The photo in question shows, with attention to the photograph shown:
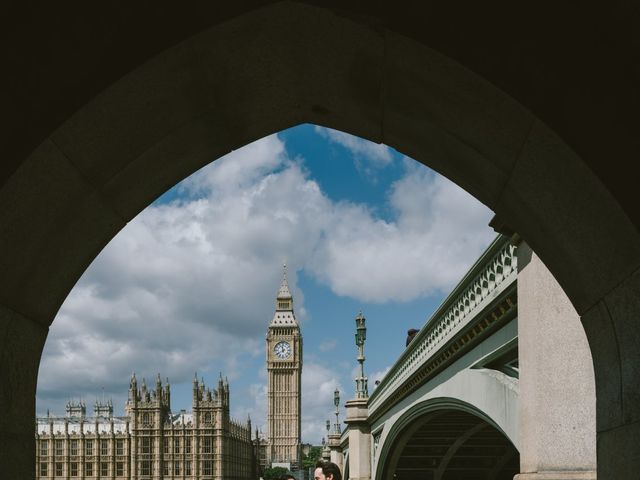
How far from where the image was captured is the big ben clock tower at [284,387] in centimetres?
Answer: 14912

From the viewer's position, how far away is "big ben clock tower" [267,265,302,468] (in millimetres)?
149125

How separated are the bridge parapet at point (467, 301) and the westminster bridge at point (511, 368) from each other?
2cm

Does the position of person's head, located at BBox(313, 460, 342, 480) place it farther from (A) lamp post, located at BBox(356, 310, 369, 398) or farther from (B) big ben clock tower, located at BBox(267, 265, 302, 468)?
(B) big ben clock tower, located at BBox(267, 265, 302, 468)

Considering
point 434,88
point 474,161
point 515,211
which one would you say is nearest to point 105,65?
point 434,88

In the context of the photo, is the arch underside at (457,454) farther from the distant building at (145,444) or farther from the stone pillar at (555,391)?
the distant building at (145,444)

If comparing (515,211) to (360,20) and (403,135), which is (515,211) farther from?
(360,20)

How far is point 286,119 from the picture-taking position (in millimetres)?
3850

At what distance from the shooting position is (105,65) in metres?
3.09

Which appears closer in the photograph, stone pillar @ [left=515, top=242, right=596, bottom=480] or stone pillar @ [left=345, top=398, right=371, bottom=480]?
stone pillar @ [left=515, top=242, right=596, bottom=480]

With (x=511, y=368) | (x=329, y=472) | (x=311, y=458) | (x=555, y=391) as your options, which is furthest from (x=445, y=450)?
(x=311, y=458)

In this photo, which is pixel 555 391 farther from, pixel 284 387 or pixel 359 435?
pixel 284 387

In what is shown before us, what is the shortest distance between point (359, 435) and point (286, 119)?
2860 centimetres

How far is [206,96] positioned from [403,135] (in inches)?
35.4

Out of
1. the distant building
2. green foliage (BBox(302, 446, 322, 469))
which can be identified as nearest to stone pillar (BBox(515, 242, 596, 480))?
the distant building
